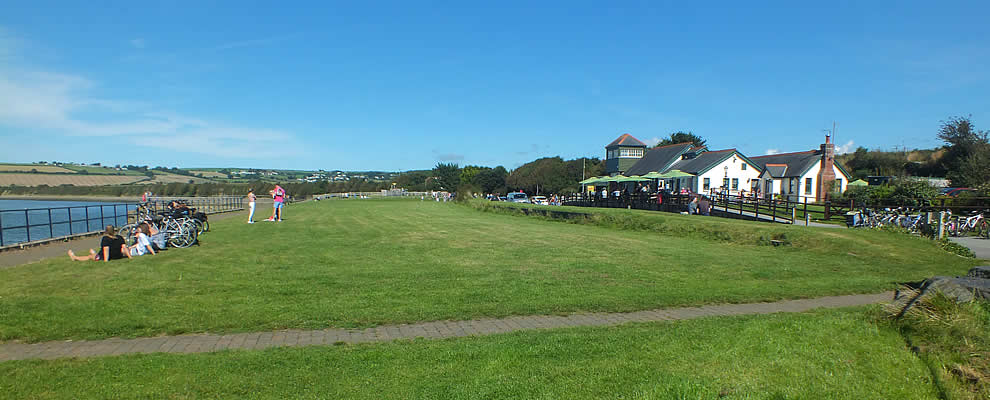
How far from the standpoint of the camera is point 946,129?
52.2m

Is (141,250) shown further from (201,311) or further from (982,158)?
(982,158)

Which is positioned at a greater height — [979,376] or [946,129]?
[946,129]

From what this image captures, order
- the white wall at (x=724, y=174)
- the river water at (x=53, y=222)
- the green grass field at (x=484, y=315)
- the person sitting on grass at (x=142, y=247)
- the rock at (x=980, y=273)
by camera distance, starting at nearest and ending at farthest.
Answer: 1. the green grass field at (x=484, y=315)
2. the rock at (x=980, y=273)
3. the person sitting on grass at (x=142, y=247)
4. the river water at (x=53, y=222)
5. the white wall at (x=724, y=174)

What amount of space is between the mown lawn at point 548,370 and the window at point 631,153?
5780 centimetres

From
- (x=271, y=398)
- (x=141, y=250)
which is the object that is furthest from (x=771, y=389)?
(x=141, y=250)

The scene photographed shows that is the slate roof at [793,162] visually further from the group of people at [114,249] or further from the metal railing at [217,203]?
the group of people at [114,249]

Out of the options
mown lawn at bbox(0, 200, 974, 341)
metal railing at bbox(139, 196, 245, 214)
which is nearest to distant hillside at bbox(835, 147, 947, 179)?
mown lawn at bbox(0, 200, 974, 341)

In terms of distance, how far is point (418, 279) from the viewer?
405 inches

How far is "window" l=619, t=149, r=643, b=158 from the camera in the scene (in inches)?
2453

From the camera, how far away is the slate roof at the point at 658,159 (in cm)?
5388

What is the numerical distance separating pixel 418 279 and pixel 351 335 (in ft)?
12.1

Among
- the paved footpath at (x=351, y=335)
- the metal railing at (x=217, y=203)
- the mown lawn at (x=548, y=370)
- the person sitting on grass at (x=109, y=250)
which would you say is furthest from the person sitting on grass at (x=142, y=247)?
the metal railing at (x=217, y=203)

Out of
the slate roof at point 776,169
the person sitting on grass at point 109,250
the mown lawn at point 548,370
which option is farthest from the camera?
the slate roof at point 776,169

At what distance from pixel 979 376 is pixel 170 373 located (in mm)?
6853
